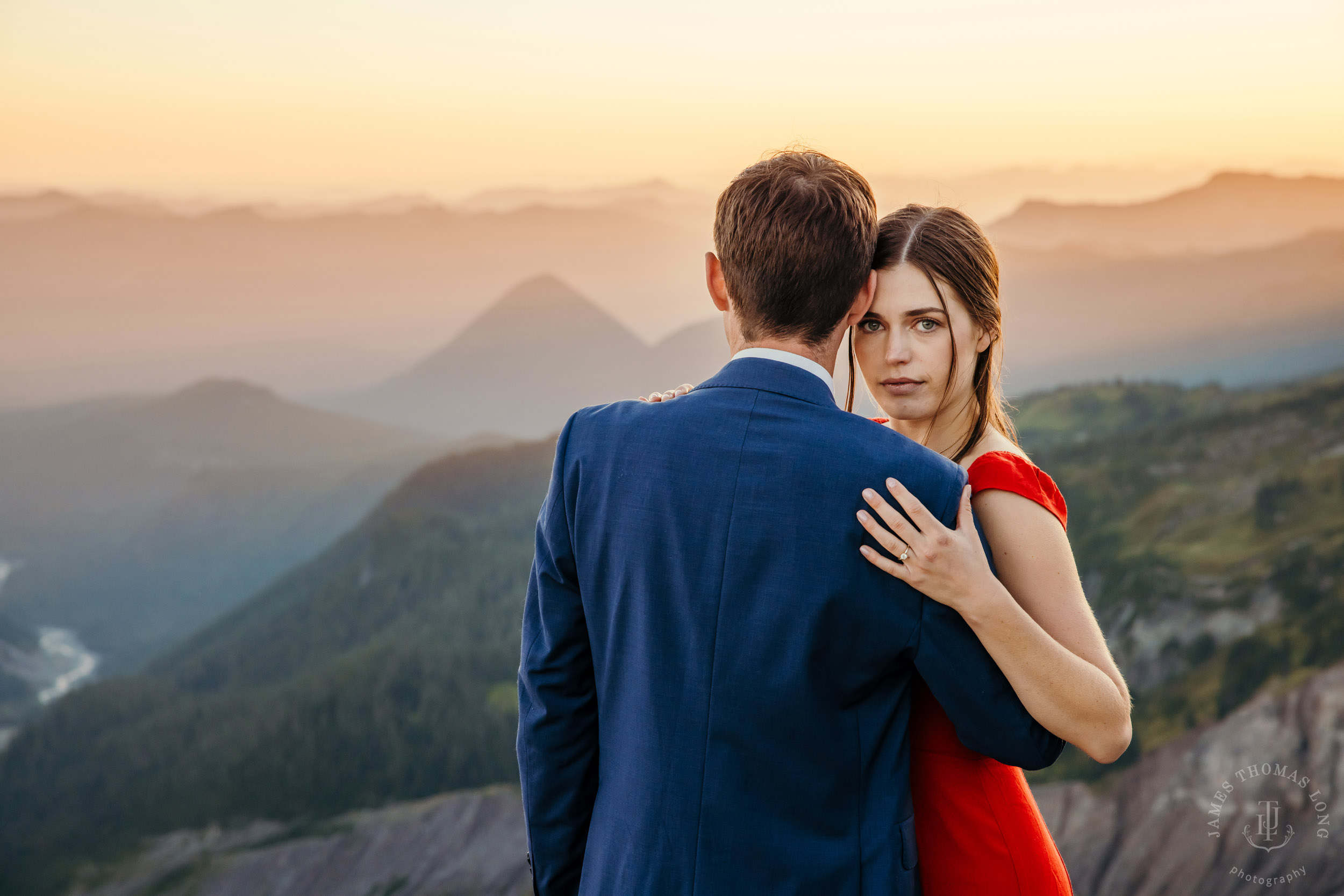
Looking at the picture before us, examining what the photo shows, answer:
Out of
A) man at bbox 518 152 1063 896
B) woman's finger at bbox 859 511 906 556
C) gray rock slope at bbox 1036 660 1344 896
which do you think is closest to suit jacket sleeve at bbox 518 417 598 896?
man at bbox 518 152 1063 896

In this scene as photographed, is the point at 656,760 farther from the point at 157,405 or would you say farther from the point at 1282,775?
the point at 157,405

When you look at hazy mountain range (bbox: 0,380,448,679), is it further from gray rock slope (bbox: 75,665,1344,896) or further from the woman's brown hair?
the woman's brown hair

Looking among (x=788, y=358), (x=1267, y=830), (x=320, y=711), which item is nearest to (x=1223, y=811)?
(x=1267, y=830)

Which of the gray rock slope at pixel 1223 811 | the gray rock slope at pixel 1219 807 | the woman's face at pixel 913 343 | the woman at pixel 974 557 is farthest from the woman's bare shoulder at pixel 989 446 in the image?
the gray rock slope at pixel 1219 807

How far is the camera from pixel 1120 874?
9.88 m

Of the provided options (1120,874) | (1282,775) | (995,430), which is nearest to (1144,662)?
(1282,775)

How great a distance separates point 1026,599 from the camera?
191 cm

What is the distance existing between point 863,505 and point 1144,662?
11084mm

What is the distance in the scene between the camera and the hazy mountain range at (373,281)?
1454cm

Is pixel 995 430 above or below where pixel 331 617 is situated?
above

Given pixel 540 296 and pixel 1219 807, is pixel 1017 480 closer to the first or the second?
pixel 1219 807

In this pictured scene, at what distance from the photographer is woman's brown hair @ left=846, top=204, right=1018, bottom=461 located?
92.7 inches

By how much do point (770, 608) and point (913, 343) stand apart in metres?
1.01

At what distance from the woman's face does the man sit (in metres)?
0.48
